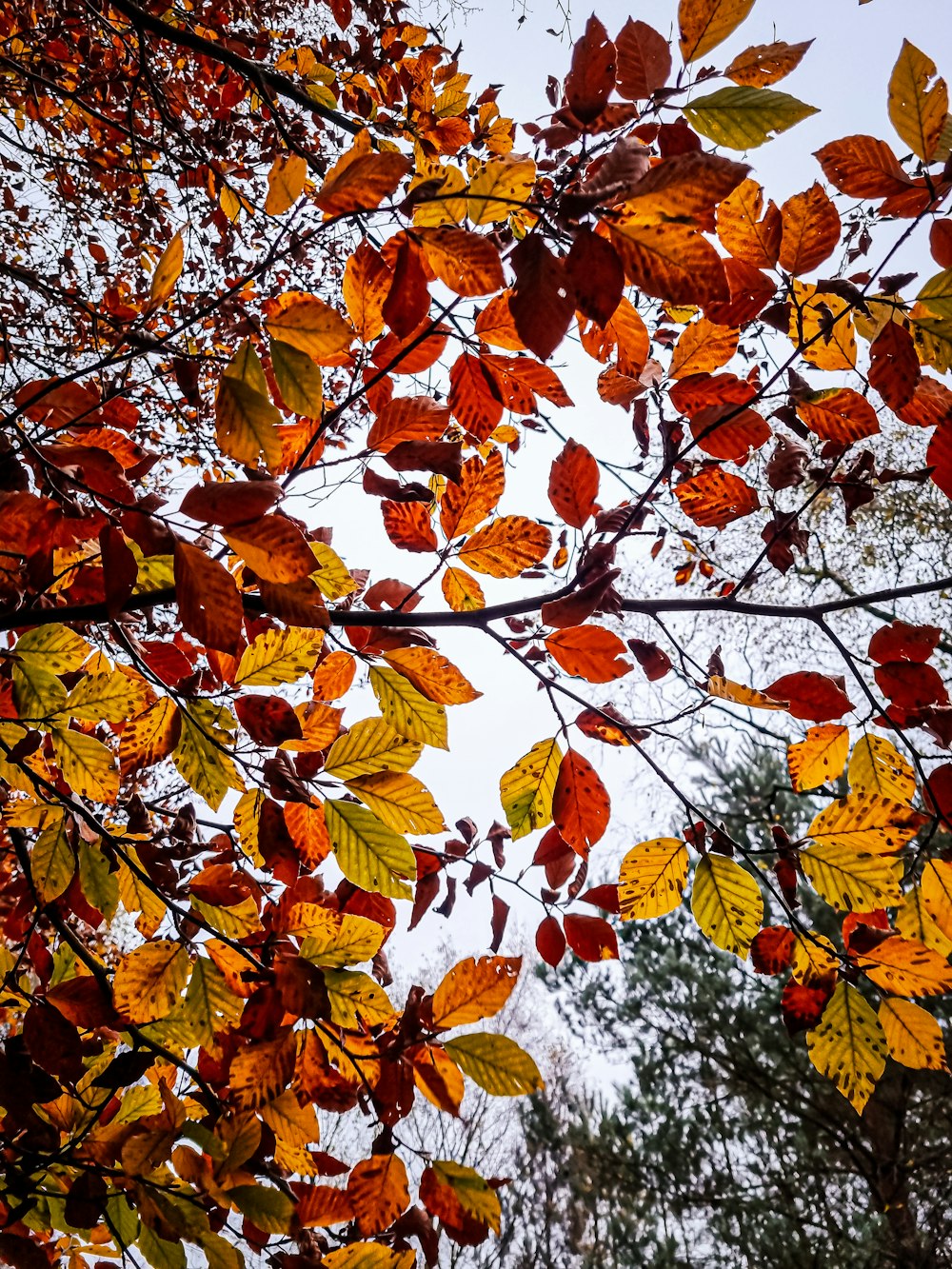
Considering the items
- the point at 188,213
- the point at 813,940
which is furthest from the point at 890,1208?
the point at 188,213

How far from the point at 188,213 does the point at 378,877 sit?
11.0 ft

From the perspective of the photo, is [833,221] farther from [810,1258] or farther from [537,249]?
[810,1258]

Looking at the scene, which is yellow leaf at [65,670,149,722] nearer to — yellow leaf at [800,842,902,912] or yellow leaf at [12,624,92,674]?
yellow leaf at [12,624,92,674]

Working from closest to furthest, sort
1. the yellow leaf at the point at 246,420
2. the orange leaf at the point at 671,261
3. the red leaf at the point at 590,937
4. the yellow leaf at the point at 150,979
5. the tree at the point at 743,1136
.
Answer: the orange leaf at the point at 671,261 → the yellow leaf at the point at 246,420 → the yellow leaf at the point at 150,979 → the red leaf at the point at 590,937 → the tree at the point at 743,1136

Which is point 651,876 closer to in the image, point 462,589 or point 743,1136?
point 462,589

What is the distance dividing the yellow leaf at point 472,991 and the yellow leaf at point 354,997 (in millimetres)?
74

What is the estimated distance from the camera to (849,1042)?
799mm

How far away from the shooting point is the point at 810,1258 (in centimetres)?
659

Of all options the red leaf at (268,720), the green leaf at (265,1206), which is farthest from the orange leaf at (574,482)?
the green leaf at (265,1206)

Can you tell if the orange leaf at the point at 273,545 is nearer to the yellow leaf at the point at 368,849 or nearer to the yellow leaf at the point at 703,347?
the yellow leaf at the point at 368,849

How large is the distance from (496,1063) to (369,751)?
370mm

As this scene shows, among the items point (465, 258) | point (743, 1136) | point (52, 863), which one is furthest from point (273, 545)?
point (743, 1136)

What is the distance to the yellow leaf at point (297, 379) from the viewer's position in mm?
646

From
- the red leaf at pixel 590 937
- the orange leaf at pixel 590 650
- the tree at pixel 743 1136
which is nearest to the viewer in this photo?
the orange leaf at pixel 590 650
